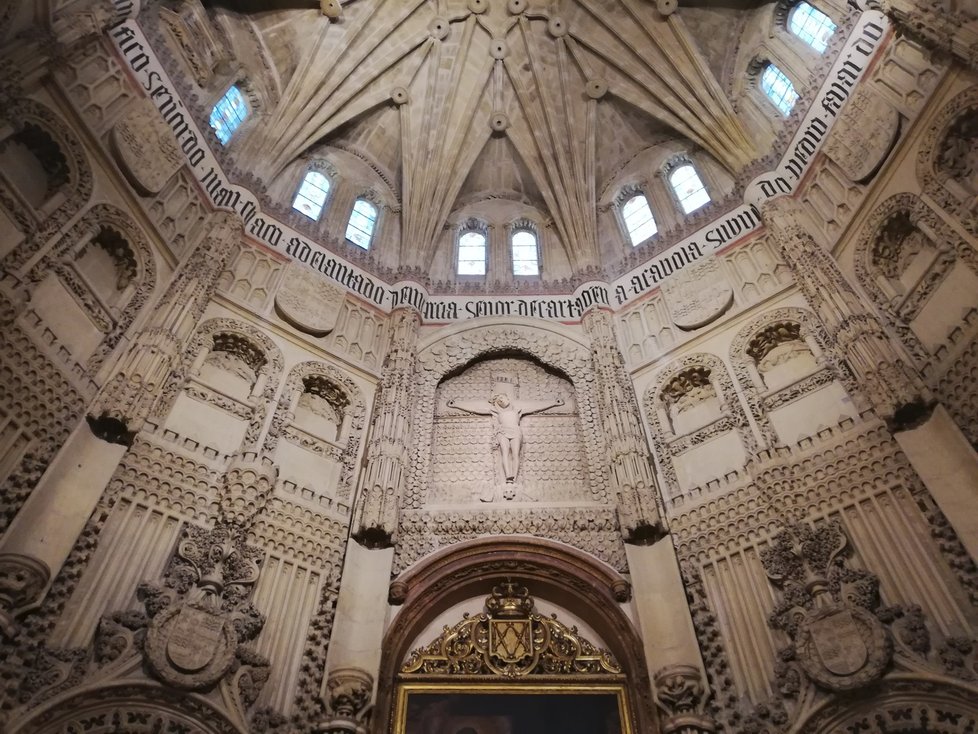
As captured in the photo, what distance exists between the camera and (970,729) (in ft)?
22.3

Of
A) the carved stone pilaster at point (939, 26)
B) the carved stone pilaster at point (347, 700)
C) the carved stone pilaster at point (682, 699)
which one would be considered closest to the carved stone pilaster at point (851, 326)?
the carved stone pilaster at point (939, 26)

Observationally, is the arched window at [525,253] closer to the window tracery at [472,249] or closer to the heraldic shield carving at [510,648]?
the window tracery at [472,249]

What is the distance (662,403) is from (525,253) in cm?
614

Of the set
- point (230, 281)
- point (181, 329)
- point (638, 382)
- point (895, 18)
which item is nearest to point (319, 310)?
point (230, 281)

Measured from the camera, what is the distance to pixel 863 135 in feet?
35.6

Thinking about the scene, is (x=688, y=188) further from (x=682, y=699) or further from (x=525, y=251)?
(x=682, y=699)

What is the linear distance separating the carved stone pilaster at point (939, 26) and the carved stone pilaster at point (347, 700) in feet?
38.7

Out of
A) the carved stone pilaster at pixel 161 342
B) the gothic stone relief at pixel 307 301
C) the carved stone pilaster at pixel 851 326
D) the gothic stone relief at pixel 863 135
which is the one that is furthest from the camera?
the gothic stone relief at pixel 307 301

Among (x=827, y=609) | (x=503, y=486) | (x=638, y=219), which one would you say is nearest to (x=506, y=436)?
(x=503, y=486)

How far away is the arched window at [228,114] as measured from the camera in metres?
13.5

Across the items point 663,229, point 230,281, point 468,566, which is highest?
point 663,229

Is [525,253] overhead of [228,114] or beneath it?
beneath

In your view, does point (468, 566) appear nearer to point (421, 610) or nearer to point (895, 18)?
point (421, 610)

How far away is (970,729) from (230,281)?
1262cm
